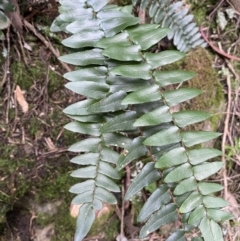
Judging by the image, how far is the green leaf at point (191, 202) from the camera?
4.93 ft

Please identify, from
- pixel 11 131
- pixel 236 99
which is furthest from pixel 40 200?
pixel 236 99

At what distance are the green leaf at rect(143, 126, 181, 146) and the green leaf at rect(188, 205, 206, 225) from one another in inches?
11.8

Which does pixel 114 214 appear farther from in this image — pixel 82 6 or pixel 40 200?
pixel 82 6

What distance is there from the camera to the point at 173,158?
1.50 metres

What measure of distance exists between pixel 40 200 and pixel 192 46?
1517 mm

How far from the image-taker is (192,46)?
2619 millimetres

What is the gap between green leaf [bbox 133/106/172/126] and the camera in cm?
146

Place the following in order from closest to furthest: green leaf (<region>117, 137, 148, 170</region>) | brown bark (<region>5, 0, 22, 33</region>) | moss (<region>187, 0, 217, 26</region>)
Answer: green leaf (<region>117, 137, 148, 170</region>) → brown bark (<region>5, 0, 22, 33</region>) → moss (<region>187, 0, 217, 26</region>)

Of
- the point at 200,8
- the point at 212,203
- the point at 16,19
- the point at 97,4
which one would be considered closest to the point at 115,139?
the point at 212,203

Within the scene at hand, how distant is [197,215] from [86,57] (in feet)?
2.77

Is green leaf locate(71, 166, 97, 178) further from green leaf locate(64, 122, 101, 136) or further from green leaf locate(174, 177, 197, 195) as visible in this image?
green leaf locate(174, 177, 197, 195)

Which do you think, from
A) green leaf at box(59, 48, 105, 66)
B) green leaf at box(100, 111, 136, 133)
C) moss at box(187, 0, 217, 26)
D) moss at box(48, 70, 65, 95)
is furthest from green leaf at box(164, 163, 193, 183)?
moss at box(187, 0, 217, 26)

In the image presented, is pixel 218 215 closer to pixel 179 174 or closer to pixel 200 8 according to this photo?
pixel 179 174

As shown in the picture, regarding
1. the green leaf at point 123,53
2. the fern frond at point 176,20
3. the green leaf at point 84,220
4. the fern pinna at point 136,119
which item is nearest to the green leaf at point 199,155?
the fern pinna at point 136,119
